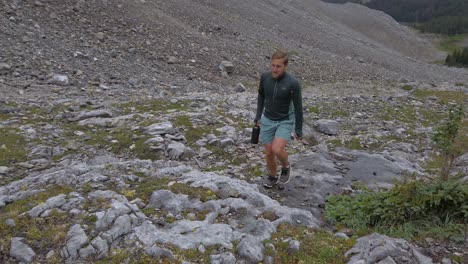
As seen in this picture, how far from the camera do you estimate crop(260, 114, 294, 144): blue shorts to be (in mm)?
7812

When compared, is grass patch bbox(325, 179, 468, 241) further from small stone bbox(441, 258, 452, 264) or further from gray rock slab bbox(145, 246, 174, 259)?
gray rock slab bbox(145, 246, 174, 259)

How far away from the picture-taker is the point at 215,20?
30672 millimetres

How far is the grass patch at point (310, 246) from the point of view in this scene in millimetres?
5852

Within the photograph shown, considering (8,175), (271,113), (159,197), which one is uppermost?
(271,113)

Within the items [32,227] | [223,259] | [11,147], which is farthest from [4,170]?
[223,259]

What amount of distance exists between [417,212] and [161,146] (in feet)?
19.5

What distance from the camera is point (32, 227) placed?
6145mm

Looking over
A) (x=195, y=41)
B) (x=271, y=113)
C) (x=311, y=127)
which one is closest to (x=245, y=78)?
(x=195, y=41)

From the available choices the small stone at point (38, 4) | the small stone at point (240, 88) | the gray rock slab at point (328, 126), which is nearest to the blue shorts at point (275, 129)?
the gray rock slab at point (328, 126)

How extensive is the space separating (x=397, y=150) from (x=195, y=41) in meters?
15.4

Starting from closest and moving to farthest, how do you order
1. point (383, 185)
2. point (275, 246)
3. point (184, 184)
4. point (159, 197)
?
point (275, 246) → point (159, 197) → point (184, 184) → point (383, 185)

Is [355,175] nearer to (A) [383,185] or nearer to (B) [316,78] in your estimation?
(A) [383,185]

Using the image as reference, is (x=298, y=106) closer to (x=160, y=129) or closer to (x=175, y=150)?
(x=175, y=150)

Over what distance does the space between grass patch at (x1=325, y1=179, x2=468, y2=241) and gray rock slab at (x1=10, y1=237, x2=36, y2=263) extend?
4.87 m
